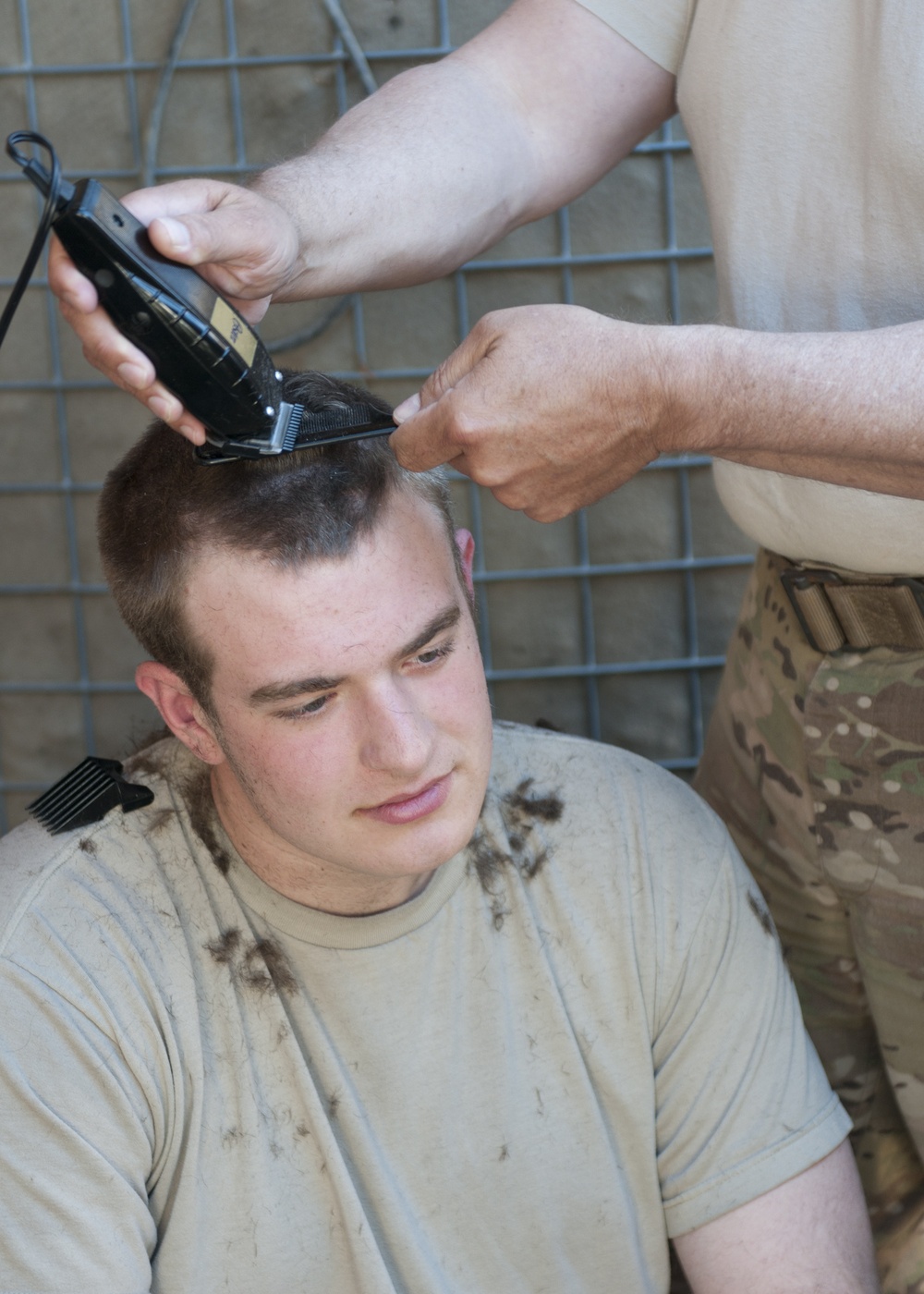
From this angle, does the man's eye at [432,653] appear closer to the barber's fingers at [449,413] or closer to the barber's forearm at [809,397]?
the barber's fingers at [449,413]

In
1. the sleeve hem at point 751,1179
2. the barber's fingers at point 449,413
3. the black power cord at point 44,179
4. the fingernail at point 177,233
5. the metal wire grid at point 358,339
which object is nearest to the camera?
the black power cord at point 44,179

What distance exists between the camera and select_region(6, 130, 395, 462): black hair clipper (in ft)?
3.36

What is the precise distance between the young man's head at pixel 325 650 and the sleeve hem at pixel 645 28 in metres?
0.57

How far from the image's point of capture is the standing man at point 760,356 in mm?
1216

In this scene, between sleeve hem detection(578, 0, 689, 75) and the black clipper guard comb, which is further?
sleeve hem detection(578, 0, 689, 75)

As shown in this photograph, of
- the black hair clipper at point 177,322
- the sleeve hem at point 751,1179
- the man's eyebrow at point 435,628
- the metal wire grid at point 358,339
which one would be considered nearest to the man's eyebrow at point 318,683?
the man's eyebrow at point 435,628

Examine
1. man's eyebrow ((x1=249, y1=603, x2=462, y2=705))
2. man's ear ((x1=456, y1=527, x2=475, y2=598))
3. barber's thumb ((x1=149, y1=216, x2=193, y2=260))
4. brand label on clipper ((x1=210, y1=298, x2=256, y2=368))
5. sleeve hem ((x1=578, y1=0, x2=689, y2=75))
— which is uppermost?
sleeve hem ((x1=578, y1=0, x2=689, y2=75))

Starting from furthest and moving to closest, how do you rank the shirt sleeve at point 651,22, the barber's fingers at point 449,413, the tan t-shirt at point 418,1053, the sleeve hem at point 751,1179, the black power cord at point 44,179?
the shirt sleeve at point 651,22
the sleeve hem at point 751,1179
the tan t-shirt at point 418,1053
the barber's fingers at point 449,413
the black power cord at point 44,179

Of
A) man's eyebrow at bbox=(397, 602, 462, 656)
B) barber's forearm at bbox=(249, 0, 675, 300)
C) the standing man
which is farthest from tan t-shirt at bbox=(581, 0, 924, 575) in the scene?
man's eyebrow at bbox=(397, 602, 462, 656)

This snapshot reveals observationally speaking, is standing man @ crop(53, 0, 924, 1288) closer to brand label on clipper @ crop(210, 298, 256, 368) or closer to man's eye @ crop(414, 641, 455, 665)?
brand label on clipper @ crop(210, 298, 256, 368)

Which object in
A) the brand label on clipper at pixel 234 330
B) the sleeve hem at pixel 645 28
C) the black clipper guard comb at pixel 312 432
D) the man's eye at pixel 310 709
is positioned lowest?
the man's eye at pixel 310 709

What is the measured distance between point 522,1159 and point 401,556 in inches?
25.5

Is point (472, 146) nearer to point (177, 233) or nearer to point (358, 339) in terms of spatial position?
point (177, 233)

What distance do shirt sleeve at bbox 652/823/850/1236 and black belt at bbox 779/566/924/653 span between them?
12.2 inches
